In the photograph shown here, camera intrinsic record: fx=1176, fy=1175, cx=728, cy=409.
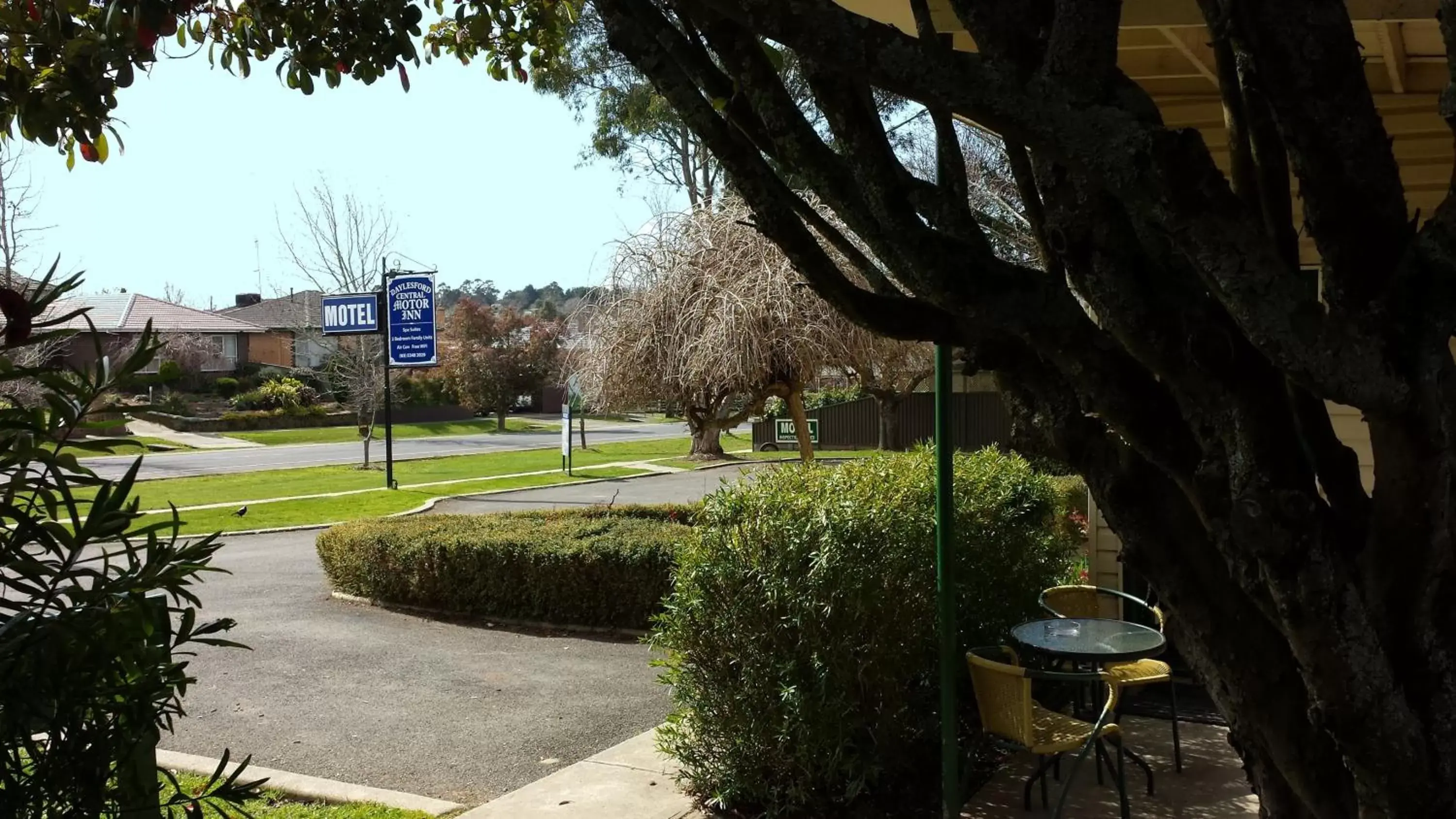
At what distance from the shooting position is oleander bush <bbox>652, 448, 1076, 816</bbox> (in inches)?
Answer: 197

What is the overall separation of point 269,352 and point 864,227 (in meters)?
66.3

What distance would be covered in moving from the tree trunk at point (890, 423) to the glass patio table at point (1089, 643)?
76.6ft

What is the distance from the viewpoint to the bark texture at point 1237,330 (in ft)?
6.11

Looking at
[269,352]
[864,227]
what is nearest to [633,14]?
[864,227]

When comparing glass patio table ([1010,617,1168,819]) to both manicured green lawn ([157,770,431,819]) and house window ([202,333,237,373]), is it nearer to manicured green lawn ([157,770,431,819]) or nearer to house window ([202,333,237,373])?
manicured green lawn ([157,770,431,819])

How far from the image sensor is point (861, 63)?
2.03 metres

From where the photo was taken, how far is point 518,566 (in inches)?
410

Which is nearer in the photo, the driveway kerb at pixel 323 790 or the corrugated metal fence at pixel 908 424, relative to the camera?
the driveway kerb at pixel 323 790

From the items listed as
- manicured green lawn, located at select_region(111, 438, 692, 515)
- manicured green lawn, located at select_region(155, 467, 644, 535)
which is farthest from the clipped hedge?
manicured green lawn, located at select_region(111, 438, 692, 515)

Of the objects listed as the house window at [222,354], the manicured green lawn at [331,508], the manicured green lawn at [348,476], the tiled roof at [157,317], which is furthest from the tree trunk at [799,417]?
the house window at [222,354]

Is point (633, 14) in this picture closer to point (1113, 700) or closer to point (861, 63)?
point (861, 63)

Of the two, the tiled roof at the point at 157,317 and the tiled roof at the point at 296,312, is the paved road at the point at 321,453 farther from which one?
the tiled roof at the point at 157,317

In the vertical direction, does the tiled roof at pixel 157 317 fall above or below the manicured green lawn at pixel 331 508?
above

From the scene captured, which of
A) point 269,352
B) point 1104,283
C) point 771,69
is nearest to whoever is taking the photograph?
point 1104,283
